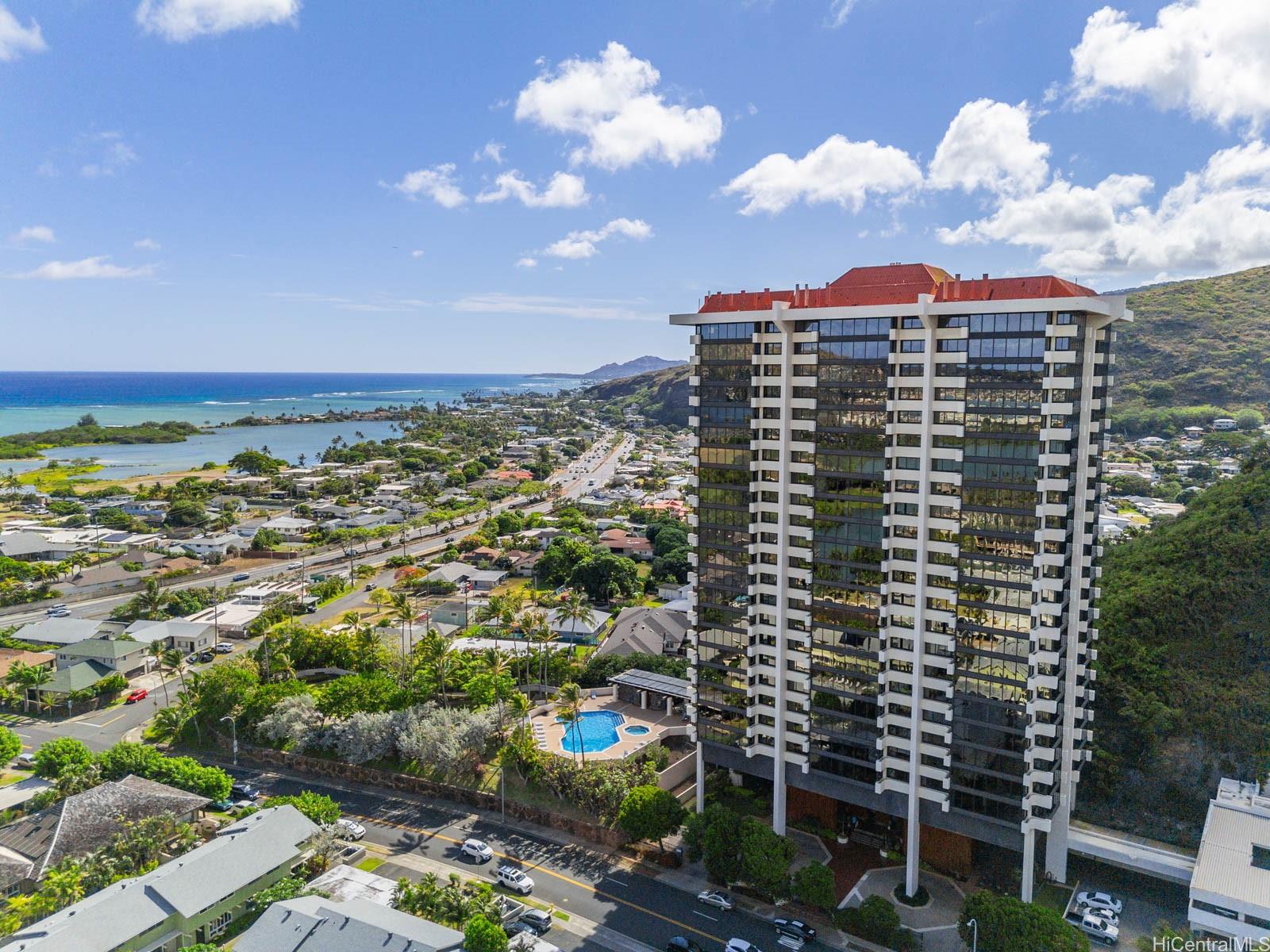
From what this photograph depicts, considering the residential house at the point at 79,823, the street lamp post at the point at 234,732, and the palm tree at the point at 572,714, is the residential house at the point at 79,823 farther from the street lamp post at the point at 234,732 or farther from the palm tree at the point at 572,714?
the palm tree at the point at 572,714

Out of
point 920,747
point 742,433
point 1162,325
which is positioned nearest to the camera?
point 920,747

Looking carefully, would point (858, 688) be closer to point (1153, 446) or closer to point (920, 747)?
point (920, 747)

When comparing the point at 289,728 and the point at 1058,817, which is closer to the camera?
the point at 1058,817

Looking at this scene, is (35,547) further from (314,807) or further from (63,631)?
(314,807)

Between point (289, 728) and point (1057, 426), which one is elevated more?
point (1057, 426)

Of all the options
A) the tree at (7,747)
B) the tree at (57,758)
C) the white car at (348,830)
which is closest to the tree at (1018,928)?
the white car at (348,830)

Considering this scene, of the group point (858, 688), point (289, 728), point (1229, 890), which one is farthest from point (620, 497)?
point (1229, 890)

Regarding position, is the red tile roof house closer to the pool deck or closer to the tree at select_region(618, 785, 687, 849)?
the pool deck
